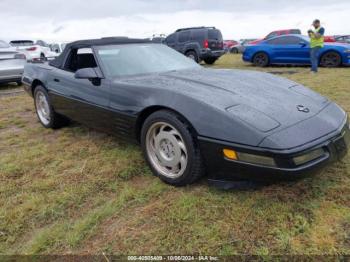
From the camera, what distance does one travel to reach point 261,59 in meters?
11.2

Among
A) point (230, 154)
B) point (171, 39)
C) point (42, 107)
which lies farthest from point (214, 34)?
point (230, 154)

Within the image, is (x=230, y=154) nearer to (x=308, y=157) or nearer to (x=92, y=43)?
(x=308, y=157)

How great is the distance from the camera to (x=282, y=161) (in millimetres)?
1941

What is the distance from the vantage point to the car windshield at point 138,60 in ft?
10.3

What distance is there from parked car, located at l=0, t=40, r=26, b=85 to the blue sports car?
7863 mm

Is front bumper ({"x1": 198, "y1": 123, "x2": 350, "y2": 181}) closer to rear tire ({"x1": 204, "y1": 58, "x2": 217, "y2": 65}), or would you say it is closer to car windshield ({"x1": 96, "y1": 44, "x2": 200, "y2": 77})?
car windshield ({"x1": 96, "y1": 44, "x2": 200, "y2": 77})

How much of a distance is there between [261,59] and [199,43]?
9.35 ft

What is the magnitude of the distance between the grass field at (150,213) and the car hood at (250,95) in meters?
0.61

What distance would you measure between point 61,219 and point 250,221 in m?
1.38

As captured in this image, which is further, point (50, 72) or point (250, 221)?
point (50, 72)

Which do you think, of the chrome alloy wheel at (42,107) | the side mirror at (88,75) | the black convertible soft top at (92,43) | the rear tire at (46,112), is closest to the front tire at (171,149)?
the side mirror at (88,75)

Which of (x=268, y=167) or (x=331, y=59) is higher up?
(x=268, y=167)

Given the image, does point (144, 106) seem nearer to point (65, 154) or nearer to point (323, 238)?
point (65, 154)

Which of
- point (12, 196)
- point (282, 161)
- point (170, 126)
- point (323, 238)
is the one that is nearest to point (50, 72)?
point (12, 196)
